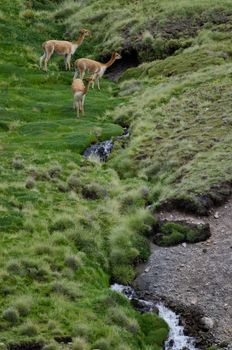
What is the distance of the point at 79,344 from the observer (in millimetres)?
21609

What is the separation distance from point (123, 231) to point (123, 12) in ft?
154

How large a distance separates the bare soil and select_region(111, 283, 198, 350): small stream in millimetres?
521

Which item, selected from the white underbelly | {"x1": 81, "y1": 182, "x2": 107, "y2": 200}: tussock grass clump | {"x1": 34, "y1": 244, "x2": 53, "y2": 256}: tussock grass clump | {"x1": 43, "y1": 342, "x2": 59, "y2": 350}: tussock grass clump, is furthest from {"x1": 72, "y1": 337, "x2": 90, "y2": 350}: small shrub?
the white underbelly

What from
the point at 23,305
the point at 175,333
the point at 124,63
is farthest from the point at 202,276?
the point at 124,63

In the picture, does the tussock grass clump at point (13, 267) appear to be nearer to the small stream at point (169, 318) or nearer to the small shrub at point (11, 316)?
the small shrub at point (11, 316)

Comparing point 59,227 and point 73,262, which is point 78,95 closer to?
point 59,227

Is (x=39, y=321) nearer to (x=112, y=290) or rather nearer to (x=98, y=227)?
(x=112, y=290)

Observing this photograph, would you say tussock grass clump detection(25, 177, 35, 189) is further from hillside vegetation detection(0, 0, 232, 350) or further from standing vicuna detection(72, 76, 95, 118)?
standing vicuna detection(72, 76, 95, 118)

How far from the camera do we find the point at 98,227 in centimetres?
3042

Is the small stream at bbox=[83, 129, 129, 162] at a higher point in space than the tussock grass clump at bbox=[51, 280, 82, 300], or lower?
lower

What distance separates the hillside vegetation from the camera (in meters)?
23.9

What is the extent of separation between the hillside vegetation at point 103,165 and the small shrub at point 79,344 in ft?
0.19

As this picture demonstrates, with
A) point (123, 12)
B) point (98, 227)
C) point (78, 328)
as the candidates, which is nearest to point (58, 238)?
point (98, 227)

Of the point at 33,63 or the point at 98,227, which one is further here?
the point at 33,63
